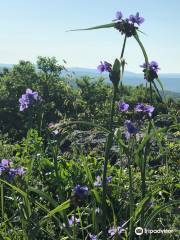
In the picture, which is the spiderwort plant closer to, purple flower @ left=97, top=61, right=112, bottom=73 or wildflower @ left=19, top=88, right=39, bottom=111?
purple flower @ left=97, top=61, right=112, bottom=73

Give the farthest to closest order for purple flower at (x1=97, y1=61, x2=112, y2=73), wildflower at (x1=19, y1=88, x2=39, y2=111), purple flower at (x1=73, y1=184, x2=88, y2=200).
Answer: wildflower at (x1=19, y1=88, x2=39, y2=111)
purple flower at (x1=97, y1=61, x2=112, y2=73)
purple flower at (x1=73, y1=184, x2=88, y2=200)

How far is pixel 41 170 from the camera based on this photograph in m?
3.40

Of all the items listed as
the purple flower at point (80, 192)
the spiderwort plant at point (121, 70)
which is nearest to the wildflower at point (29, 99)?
the spiderwort plant at point (121, 70)

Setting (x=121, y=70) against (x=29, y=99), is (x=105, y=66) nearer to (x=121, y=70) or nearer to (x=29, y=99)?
(x=121, y=70)

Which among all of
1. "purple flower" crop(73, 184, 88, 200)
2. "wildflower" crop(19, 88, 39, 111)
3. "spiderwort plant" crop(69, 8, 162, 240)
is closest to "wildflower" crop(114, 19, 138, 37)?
"spiderwort plant" crop(69, 8, 162, 240)

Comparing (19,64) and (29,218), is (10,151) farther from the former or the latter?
(19,64)

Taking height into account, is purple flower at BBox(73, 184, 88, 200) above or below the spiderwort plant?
below

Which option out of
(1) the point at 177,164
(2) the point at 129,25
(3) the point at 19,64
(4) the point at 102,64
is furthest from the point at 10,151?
(3) the point at 19,64

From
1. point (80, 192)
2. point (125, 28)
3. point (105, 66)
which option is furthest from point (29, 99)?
point (80, 192)

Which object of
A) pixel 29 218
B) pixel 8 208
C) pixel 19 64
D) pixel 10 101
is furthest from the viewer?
pixel 19 64

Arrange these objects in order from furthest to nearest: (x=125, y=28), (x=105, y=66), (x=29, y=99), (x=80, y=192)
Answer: (x=29, y=99), (x=105, y=66), (x=125, y=28), (x=80, y=192)

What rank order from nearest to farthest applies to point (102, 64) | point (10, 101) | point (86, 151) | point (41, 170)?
point (102, 64)
point (41, 170)
point (86, 151)
point (10, 101)

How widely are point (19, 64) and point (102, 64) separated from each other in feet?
30.5

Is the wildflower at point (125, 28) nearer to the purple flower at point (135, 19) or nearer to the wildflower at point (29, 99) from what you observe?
the purple flower at point (135, 19)
